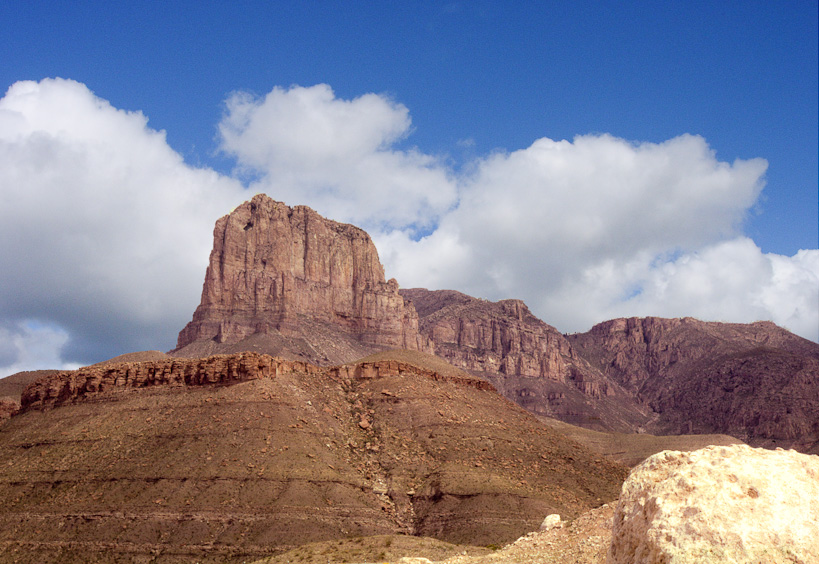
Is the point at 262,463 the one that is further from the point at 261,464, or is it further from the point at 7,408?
the point at 7,408

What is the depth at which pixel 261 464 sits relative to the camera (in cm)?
6919

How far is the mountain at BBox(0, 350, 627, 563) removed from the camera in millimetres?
61969

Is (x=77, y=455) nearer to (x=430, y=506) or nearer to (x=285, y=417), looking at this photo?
(x=285, y=417)

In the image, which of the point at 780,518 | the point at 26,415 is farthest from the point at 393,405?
the point at 780,518

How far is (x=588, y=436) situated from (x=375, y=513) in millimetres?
110269

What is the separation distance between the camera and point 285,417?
7875cm

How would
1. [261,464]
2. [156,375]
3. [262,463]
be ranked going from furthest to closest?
1. [156,375]
2. [262,463]
3. [261,464]

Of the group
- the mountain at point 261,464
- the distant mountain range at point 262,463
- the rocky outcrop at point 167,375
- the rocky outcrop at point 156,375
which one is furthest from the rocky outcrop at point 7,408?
the rocky outcrop at point 156,375

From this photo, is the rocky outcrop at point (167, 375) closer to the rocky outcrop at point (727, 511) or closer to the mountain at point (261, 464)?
the mountain at point (261, 464)

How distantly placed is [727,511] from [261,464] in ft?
207

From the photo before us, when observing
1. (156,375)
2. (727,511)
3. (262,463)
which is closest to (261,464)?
(262,463)

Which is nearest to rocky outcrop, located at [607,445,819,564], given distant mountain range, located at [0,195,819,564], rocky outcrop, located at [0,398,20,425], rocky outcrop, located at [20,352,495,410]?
distant mountain range, located at [0,195,819,564]

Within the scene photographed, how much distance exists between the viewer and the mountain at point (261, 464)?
62.0 metres

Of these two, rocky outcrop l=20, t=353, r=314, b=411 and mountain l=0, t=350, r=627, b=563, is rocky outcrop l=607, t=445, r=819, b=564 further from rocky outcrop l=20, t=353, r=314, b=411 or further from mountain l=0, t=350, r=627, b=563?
rocky outcrop l=20, t=353, r=314, b=411
